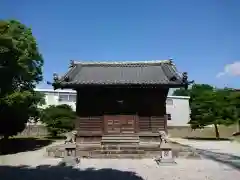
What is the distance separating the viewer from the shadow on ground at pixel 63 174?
40.8ft

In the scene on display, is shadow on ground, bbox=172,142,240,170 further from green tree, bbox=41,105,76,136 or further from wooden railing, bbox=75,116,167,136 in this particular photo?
green tree, bbox=41,105,76,136

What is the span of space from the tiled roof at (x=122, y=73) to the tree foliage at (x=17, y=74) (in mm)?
3277

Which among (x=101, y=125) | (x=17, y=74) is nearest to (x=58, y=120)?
(x=17, y=74)

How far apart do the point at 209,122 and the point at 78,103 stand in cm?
2277

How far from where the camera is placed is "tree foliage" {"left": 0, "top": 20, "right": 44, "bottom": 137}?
68.0 feet

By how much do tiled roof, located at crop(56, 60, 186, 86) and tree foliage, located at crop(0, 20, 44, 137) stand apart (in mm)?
3277

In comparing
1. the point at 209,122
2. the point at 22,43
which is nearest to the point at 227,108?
the point at 209,122

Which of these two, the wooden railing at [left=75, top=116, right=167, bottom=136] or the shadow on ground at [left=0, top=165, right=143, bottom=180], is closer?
the shadow on ground at [left=0, top=165, right=143, bottom=180]

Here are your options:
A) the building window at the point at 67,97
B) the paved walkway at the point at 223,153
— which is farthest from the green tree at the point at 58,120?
the building window at the point at 67,97

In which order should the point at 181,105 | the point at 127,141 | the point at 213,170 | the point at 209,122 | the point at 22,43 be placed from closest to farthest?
the point at 213,170 < the point at 127,141 < the point at 22,43 < the point at 209,122 < the point at 181,105

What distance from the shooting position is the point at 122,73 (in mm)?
24391

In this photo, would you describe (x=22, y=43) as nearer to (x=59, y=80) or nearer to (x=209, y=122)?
(x=59, y=80)

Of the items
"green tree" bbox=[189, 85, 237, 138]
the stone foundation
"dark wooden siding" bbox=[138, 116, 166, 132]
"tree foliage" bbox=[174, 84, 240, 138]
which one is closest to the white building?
"tree foliage" bbox=[174, 84, 240, 138]

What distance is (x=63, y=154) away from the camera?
776 inches
